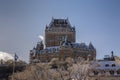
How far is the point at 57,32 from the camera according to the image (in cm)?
18075

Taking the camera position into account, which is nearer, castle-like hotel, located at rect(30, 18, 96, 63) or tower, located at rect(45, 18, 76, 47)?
castle-like hotel, located at rect(30, 18, 96, 63)

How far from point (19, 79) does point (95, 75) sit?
20.2m

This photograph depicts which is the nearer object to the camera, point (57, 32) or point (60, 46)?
point (60, 46)

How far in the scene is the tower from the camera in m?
180

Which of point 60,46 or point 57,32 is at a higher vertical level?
point 57,32

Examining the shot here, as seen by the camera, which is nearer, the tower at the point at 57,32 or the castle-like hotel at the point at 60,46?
Result: the castle-like hotel at the point at 60,46

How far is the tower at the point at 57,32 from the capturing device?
180m

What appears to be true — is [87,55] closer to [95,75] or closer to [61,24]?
[61,24]

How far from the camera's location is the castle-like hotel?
16475 cm

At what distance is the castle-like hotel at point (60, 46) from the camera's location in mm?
164750

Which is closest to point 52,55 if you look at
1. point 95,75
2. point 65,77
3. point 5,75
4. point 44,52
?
point 44,52

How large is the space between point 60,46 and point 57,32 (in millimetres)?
13943

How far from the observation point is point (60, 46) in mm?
167625

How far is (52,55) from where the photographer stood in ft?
543
